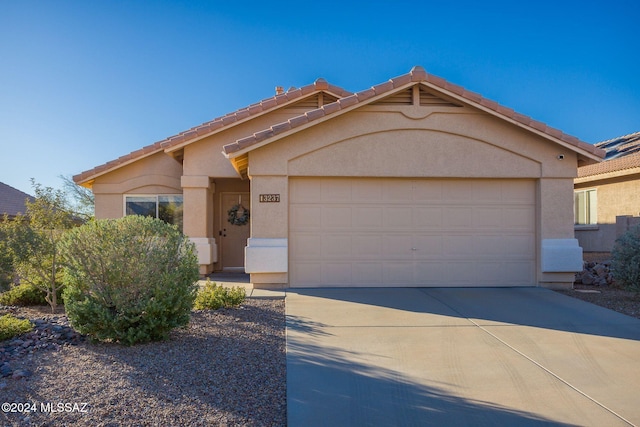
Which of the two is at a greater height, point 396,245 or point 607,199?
point 607,199

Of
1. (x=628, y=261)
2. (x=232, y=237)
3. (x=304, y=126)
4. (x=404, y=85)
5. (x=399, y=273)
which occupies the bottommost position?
(x=399, y=273)

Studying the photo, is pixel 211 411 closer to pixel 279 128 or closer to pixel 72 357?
pixel 72 357

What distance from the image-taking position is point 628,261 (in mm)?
10547

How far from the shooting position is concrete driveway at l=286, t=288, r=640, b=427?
4.64 metres

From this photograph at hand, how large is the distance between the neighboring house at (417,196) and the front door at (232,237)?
4743 millimetres

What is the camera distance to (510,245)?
11758mm

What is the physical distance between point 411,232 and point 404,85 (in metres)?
3.25

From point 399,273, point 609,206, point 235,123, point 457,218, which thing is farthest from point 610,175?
point 235,123

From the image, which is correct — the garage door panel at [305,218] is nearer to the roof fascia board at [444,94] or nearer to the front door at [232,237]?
the roof fascia board at [444,94]

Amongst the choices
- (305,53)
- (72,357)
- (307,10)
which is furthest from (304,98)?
(72,357)

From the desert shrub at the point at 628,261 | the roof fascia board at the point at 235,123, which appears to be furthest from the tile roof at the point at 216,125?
the desert shrub at the point at 628,261

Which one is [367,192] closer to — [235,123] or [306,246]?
[306,246]

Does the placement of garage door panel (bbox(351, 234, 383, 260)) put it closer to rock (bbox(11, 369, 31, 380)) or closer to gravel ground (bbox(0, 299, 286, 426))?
gravel ground (bbox(0, 299, 286, 426))

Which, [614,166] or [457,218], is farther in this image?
[614,166]
